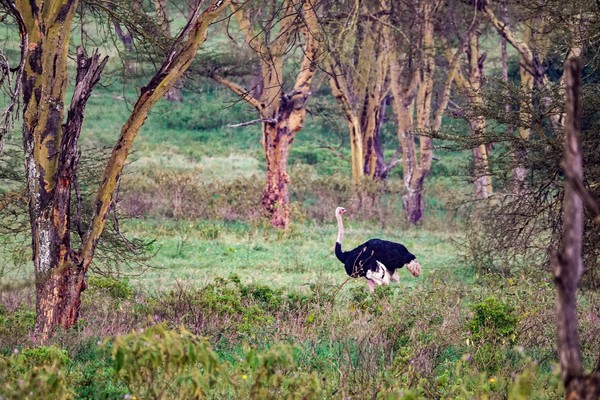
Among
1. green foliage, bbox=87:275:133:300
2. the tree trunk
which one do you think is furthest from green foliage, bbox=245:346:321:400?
the tree trunk

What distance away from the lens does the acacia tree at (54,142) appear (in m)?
7.88

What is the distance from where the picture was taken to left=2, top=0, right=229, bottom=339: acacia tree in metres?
7.88

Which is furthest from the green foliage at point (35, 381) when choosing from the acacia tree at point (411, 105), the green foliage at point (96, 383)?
the acacia tree at point (411, 105)

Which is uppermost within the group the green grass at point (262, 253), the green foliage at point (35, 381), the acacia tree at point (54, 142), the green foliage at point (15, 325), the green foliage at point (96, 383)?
the acacia tree at point (54, 142)

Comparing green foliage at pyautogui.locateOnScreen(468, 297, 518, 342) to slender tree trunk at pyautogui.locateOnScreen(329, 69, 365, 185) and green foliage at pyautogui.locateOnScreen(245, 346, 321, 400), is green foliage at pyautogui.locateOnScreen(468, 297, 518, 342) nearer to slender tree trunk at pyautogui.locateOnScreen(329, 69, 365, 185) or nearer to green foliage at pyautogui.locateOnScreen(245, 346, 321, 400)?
green foliage at pyautogui.locateOnScreen(245, 346, 321, 400)

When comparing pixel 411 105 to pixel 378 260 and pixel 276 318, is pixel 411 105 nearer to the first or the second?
pixel 378 260

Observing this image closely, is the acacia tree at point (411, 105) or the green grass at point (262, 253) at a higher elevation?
the acacia tree at point (411, 105)

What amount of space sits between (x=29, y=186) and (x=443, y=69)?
25.5m

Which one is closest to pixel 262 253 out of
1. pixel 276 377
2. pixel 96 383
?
pixel 96 383

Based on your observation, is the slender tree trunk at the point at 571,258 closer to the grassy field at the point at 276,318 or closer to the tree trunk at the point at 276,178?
the grassy field at the point at 276,318

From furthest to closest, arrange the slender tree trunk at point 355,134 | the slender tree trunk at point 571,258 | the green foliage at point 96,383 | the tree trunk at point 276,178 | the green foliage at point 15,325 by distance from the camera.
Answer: the slender tree trunk at point 355,134 → the tree trunk at point 276,178 → the green foliage at point 15,325 → the green foliage at point 96,383 → the slender tree trunk at point 571,258

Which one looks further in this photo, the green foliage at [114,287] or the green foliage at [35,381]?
the green foliage at [114,287]

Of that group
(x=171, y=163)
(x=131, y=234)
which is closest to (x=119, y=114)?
(x=171, y=163)

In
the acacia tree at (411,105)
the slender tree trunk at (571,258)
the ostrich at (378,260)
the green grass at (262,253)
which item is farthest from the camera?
the acacia tree at (411,105)
